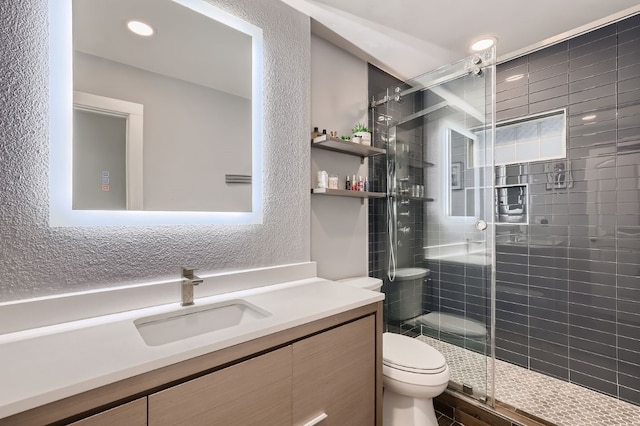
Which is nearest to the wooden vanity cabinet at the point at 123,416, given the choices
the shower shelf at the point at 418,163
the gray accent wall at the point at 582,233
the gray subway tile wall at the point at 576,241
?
the gray subway tile wall at the point at 576,241

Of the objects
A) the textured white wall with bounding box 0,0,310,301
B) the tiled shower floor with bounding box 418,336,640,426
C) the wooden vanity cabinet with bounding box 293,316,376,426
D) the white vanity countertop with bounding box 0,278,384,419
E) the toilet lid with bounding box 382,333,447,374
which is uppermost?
the textured white wall with bounding box 0,0,310,301


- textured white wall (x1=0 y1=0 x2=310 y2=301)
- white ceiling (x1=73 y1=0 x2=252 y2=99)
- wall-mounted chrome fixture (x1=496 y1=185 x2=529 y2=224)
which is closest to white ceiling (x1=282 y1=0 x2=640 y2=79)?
textured white wall (x1=0 y1=0 x2=310 y2=301)

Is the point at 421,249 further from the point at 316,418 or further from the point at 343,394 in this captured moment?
the point at 316,418

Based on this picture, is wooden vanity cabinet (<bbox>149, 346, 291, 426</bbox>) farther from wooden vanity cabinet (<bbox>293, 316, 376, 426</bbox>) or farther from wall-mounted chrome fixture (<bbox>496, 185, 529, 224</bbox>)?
wall-mounted chrome fixture (<bbox>496, 185, 529, 224</bbox>)

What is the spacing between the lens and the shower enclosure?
1.83 metres

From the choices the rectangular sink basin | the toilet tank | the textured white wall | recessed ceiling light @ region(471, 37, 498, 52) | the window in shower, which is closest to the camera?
the textured white wall

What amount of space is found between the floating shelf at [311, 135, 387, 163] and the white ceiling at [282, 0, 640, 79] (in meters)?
0.73

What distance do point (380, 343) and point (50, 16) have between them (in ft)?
5.96

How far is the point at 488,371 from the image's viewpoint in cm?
175

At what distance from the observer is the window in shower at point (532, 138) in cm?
219

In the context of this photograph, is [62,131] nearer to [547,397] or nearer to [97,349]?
[97,349]

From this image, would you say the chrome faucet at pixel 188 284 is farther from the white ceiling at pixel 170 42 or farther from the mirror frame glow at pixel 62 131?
the white ceiling at pixel 170 42

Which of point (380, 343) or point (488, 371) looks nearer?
point (380, 343)

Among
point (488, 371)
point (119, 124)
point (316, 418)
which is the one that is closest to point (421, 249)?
point (488, 371)
